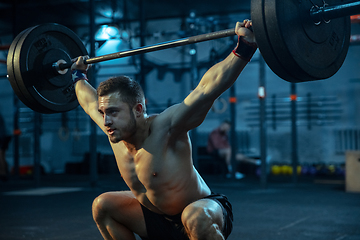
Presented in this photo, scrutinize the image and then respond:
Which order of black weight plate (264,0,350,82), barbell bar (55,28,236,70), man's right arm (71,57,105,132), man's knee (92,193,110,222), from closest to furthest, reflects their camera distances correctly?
black weight plate (264,0,350,82), barbell bar (55,28,236,70), man's knee (92,193,110,222), man's right arm (71,57,105,132)

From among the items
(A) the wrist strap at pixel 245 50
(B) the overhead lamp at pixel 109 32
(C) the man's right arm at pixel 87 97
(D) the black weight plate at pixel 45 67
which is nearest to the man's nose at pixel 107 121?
(C) the man's right arm at pixel 87 97

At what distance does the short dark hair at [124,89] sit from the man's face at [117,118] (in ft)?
0.06

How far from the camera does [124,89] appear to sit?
5.33 ft

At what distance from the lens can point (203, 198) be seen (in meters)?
1.68

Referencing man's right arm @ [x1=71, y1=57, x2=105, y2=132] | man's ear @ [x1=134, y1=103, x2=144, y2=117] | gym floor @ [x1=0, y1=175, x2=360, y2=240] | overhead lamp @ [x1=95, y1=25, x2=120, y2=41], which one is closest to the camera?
man's ear @ [x1=134, y1=103, x2=144, y2=117]

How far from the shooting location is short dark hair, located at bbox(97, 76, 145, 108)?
1.62 m

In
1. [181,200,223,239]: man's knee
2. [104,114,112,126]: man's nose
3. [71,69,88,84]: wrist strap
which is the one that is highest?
[71,69,88,84]: wrist strap

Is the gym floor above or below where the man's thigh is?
below

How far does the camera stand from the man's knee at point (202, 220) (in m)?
1.46

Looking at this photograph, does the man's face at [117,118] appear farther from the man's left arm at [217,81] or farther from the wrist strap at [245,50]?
the wrist strap at [245,50]

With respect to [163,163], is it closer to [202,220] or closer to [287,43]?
[202,220]

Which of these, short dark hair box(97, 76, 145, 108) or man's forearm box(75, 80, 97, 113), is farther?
man's forearm box(75, 80, 97, 113)

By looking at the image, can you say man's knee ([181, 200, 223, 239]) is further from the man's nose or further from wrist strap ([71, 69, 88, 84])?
wrist strap ([71, 69, 88, 84])

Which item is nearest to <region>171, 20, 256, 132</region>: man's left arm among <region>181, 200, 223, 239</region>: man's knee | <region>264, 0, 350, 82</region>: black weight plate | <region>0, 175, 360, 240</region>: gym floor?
<region>264, 0, 350, 82</region>: black weight plate
